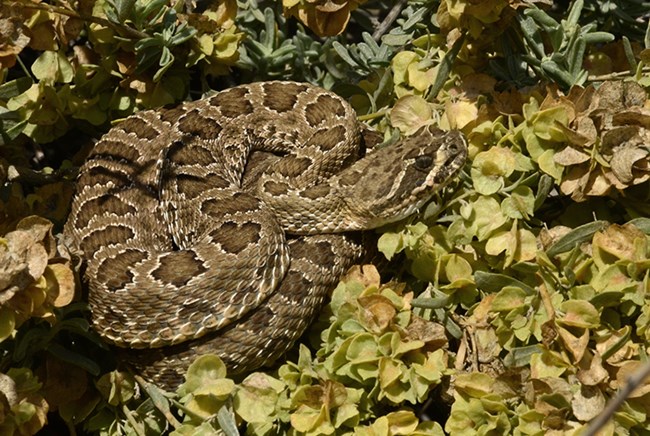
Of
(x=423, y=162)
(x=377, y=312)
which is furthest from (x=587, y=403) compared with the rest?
(x=423, y=162)

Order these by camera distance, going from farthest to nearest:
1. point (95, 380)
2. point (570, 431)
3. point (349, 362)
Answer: point (95, 380) < point (349, 362) < point (570, 431)

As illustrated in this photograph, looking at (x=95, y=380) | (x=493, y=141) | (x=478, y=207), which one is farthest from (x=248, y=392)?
(x=493, y=141)

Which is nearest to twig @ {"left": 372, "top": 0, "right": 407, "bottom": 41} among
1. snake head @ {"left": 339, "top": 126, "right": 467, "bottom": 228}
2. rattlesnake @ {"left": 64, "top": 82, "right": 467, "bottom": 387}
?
rattlesnake @ {"left": 64, "top": 82, "right": 467, "bottom": 387}

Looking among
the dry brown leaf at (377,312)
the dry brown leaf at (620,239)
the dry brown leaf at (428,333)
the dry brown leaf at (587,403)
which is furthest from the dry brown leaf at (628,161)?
the dry brown leaf at (377,312)

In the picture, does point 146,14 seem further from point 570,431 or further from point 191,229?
point 570,431

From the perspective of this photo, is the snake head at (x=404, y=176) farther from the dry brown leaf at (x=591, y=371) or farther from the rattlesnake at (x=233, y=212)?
the dry brown leaf at (x=591, y=371)

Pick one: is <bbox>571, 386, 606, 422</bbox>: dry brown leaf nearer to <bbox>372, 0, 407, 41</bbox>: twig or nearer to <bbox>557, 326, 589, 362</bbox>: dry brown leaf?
<bbox>557, 326, 589, 362</bbox>: dry brown leaf
